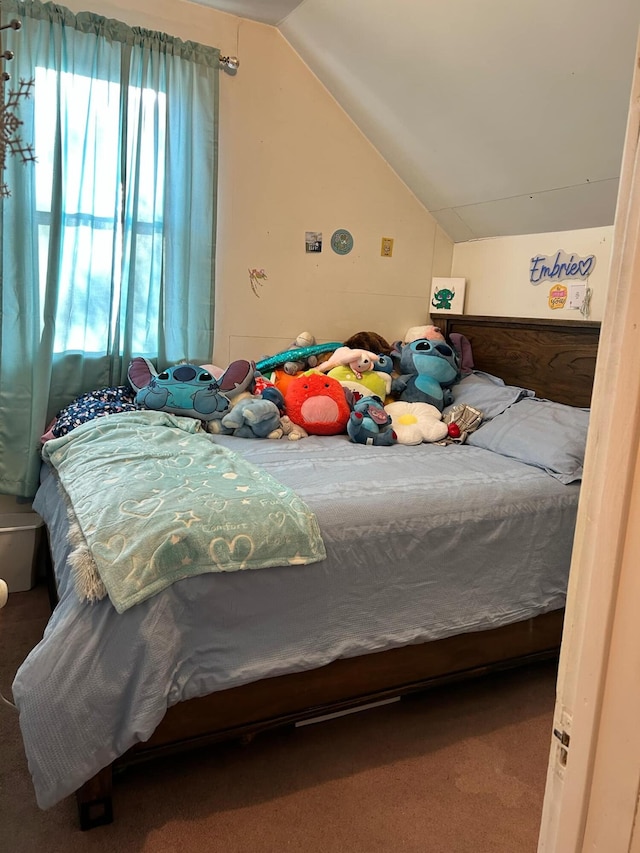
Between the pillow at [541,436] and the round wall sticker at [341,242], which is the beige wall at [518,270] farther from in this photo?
the round wall sticker at [341,242]

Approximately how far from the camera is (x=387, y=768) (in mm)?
1723

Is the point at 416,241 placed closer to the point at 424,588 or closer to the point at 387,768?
the point at 424,588

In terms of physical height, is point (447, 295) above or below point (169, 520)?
above

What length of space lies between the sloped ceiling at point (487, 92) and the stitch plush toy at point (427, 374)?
0.65 meters

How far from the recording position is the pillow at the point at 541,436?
7.30 ft

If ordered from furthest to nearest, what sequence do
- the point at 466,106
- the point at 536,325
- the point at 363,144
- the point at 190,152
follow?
the point at 363,144, the point at 536,325, the point at 190,152, the point at 466,106

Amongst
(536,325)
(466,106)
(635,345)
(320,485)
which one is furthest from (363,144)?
(635,345)

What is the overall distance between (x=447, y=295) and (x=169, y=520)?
90.0 inches

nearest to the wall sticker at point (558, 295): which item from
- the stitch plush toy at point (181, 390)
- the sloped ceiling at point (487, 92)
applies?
the sloped ceiling at point (487, 92)

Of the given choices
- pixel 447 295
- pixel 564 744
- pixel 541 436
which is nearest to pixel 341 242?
pixel 447 295

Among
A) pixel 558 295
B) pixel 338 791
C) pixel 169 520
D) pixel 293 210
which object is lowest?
pixel 338 791

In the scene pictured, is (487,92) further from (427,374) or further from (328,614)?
(328,614)

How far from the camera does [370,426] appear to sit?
8.45 ft

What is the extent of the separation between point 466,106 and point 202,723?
2359 mm
